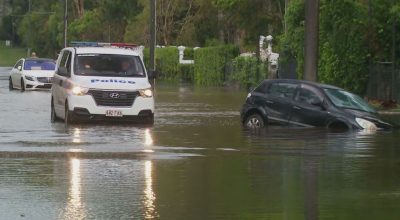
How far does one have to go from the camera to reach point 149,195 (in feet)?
39.8

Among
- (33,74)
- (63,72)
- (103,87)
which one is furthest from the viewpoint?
(33,74)

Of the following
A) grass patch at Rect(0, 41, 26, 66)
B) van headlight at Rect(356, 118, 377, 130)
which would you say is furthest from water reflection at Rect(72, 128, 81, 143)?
grass patch at Rect(0, 41, 26, 66)

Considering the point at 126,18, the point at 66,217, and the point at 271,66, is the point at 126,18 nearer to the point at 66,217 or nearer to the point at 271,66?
the point at 271,66

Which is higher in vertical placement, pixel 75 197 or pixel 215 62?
pixel 215 62

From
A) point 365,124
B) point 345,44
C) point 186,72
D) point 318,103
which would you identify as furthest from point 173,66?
point 365,124

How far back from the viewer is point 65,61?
24484mm

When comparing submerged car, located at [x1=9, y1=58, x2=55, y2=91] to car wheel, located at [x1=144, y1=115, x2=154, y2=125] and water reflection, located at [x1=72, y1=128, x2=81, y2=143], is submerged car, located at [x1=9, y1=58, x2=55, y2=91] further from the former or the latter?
water reflection, located at [x1=72, y1=128, x2=81, y2=143]

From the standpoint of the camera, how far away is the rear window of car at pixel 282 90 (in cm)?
2306

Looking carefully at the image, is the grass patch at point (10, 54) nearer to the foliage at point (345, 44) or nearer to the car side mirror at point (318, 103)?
the foliage at point (345, 44)

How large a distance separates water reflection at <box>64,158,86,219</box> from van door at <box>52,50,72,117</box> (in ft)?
28.2

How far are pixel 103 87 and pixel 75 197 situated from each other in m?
11.1

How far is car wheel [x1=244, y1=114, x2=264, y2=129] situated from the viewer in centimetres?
2331

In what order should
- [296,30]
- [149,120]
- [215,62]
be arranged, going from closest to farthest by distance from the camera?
[149,120] < [296,30] < [215,62]

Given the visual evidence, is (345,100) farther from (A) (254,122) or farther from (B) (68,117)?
(B) (68,117)
